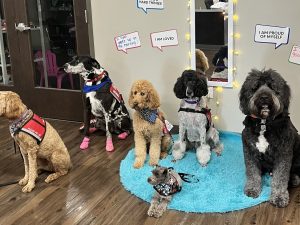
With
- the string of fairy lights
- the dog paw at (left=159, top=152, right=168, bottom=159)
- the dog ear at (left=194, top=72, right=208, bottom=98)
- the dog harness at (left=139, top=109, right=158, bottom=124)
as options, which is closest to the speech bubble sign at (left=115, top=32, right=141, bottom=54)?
the string of fairy lights

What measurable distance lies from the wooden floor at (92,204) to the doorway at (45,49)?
41.1 inches

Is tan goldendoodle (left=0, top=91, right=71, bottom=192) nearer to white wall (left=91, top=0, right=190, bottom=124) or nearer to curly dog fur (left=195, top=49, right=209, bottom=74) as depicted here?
white wall (left=91, top=0, right=190, bottom=124)

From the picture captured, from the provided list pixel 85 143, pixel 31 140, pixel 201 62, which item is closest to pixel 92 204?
pixel 31 140

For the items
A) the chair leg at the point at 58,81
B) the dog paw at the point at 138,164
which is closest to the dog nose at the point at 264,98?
the dog paw at the point at 138,164

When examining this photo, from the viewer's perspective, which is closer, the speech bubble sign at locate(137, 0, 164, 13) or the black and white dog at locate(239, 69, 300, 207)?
the black and white dog at locate(239, 69, 300, 207)

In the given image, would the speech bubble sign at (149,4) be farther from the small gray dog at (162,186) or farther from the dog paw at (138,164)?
the small gray dog at (162,186)

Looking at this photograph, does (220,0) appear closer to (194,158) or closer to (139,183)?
(194,158)

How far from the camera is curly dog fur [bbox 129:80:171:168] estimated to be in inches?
121

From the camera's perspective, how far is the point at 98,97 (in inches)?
139

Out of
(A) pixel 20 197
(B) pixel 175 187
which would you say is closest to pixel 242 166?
(B) pixel 175 187

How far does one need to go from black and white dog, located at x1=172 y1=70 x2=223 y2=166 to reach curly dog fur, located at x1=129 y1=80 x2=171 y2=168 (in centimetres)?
17

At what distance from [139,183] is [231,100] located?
4.06ft

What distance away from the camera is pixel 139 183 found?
9.52 feet

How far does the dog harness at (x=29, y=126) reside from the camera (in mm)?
2793
